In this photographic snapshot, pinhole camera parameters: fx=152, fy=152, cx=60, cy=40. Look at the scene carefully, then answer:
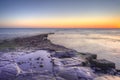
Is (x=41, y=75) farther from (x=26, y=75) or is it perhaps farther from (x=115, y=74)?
(x=115, y=74)

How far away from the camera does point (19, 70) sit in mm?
9500

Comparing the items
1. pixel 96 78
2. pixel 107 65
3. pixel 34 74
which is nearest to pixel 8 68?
pixel 34 74

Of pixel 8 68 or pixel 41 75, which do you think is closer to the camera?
pixel 41 75

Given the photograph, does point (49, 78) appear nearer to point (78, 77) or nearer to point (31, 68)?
point (78, 77)

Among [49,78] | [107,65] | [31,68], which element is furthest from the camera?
[107,65]

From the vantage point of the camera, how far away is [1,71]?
9.20 meters

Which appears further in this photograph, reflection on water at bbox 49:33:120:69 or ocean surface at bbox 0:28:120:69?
ocean surface at bbox 0:28:120:69

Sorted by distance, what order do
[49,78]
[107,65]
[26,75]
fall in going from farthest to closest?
1. [107,65]
2. [26,75]
3. [49,78]

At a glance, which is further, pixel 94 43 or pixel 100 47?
pixel 94 43

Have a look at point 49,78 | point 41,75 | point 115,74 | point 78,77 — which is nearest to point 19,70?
point 41,75

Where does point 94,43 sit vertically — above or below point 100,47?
below

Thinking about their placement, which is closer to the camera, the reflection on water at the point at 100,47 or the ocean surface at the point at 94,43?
the reflection on water at the point at 100,47

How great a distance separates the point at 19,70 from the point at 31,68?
30.7 inches

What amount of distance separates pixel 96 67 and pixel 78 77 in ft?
10.3
